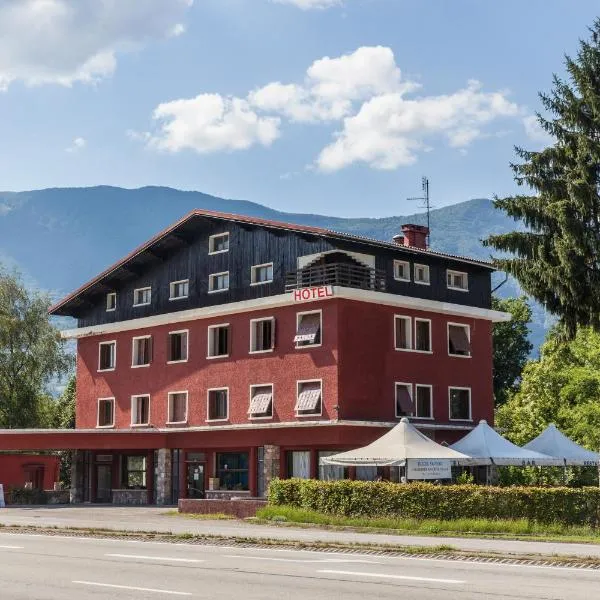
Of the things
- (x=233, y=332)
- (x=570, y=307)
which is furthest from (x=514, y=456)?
(x=233, y=332)

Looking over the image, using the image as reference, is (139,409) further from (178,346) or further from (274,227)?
(274,227)

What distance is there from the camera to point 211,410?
179 ft

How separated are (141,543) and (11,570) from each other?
743 centimetres

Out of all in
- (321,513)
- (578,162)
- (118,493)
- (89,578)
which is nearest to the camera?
(89,578)

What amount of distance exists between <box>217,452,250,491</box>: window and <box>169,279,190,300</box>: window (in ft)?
30.0

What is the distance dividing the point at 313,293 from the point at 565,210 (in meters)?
15.1

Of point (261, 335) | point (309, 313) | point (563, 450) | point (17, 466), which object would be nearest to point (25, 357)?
point (17, 466)

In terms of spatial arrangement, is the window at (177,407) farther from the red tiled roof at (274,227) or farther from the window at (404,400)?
the window at (404,400)

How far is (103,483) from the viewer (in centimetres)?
6050

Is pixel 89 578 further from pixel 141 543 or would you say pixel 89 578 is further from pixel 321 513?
pixel 321 513

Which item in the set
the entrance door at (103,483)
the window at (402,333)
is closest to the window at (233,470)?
the entrance door at (103,483)

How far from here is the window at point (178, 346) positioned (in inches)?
2235

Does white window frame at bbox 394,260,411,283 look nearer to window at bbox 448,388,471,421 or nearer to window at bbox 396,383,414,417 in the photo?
window at bbox 396,383,414,417

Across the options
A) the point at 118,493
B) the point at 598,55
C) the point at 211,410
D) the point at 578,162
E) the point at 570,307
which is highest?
the point at 598,55
